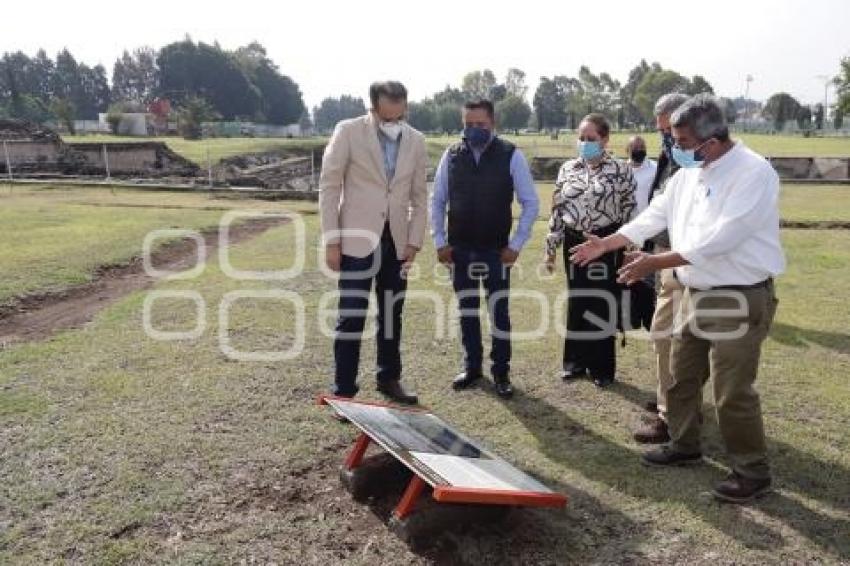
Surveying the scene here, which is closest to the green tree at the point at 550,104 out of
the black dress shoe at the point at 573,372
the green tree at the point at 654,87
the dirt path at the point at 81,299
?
the green tree at the point at 654,87

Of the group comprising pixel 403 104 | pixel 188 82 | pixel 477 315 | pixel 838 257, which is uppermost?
pixel 188 82

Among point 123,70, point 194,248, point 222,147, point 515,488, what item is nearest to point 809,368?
point 515,488

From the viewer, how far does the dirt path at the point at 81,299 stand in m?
7.10

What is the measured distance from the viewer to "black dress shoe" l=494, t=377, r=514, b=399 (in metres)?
5.23

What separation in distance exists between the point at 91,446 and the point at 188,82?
110884 millimetres

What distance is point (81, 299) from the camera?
333 inches

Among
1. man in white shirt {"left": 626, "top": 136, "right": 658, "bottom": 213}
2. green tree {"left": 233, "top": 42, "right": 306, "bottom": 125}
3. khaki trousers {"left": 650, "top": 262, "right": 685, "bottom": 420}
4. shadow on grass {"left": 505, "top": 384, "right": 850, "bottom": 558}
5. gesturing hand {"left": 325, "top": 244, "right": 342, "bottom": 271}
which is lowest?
shadow on grass {"left": 505, "top": 384, "right": 850, "bottom": 558}

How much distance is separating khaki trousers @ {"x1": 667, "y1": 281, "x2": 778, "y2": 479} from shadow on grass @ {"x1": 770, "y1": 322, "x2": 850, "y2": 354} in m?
3.16

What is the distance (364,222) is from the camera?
4789 mm

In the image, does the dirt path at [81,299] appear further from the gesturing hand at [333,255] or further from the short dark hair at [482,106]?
the short dark hair at [482,106]

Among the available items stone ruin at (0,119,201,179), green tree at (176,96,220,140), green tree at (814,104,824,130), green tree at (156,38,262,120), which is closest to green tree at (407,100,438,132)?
green tree at (156,38,262,120)

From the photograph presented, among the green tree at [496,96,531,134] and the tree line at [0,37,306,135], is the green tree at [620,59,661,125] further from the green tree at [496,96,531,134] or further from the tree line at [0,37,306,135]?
the tree line at [0,37,306,135]

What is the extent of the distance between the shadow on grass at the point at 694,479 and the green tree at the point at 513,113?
10296 centimetres

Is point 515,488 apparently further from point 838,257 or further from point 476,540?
point 838,257
